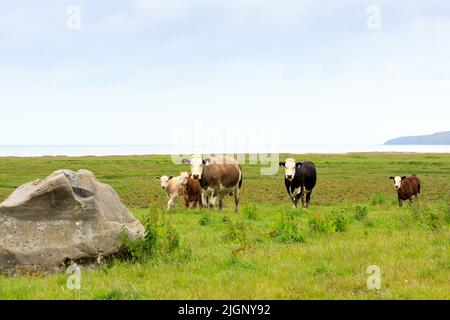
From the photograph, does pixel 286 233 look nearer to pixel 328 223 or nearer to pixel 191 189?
pixel 328 223

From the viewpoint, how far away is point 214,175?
21422 millimetres

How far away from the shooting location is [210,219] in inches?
667

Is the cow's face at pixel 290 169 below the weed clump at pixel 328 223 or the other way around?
the other way around

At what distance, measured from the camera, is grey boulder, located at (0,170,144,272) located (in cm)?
952

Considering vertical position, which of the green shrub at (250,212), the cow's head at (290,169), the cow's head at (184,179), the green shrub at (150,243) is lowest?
the green shrub at (250,212)

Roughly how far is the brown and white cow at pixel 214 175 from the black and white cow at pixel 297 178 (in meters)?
2.38

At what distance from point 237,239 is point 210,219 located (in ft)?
15.0

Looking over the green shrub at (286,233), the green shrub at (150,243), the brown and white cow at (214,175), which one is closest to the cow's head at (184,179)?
the brown and white cow at (214,175)

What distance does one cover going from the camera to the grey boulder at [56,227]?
9523 millimetres

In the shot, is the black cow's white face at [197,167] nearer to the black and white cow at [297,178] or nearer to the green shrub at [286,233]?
the black and white cow at [297,178]

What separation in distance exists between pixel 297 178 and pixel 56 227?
15229 mm

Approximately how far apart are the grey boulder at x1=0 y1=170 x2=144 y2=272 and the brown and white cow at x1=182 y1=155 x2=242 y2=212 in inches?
418

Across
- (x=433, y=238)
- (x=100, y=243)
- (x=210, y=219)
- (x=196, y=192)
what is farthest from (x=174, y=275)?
(x=196, y=192)
